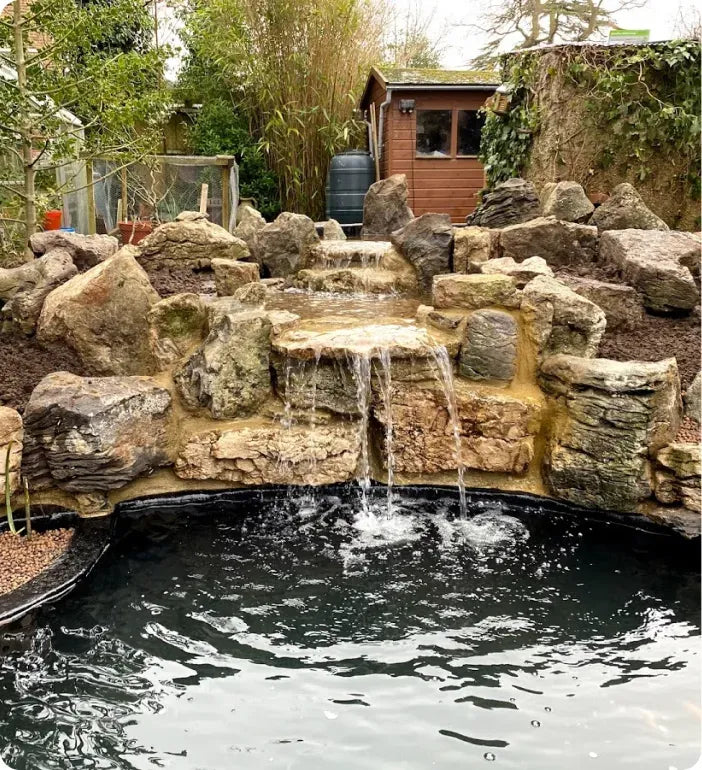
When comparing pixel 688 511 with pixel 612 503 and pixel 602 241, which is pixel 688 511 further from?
pixel 602 241

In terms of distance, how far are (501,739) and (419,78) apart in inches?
513

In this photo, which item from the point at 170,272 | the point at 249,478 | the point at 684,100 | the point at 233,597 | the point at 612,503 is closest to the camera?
the point at 233,597

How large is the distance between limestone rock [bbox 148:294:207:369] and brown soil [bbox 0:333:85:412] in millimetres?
554

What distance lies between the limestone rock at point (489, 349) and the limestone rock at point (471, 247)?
174cm

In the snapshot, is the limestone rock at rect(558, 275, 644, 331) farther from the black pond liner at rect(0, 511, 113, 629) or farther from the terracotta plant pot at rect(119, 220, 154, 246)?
the terracotta plant pot at rect(119, 220, 154, 246)

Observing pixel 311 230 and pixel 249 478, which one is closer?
pixel 249 478

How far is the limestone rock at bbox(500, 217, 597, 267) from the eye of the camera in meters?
6.76

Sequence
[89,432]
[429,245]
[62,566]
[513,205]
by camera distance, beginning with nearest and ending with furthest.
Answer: [62,566] → [89,432] → [429,245] → [513,205]

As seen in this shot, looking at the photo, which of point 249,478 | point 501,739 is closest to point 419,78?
point 249,478

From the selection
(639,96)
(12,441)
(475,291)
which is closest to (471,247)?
(475,291)

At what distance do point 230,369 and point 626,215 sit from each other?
14.6 ft

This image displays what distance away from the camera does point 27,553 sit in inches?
161

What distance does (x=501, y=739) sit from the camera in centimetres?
279

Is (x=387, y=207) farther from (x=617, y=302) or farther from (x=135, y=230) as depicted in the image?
(x=617, y=302)
